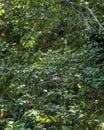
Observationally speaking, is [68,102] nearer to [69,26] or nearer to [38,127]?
[38,127]

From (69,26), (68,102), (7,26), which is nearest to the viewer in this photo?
(68,102)

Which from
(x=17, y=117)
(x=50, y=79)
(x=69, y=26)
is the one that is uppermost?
(x=69, y=26)

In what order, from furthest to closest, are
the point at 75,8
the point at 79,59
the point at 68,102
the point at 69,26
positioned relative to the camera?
the point at 69,26, the point at 75,8, the point at 68,102, the point at 79,59

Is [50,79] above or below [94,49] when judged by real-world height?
below

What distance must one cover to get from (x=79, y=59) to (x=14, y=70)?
56cm

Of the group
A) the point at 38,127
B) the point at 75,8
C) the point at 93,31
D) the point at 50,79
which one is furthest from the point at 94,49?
the point at 75,8

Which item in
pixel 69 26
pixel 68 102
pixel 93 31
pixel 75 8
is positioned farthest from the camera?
pixel 69 26

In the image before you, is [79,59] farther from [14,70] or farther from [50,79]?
[14,70]

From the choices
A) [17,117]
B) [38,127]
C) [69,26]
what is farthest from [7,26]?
[38,127]

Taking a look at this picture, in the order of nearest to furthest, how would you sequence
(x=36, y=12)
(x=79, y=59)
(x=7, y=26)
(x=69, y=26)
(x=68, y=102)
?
(x=79, y=59) < (x=68, y=102) < (x=36, y=12) < (x=69, y=26) < (x=7, y=26)

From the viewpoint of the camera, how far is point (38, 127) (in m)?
2.21

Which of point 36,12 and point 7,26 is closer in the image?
point 36,12

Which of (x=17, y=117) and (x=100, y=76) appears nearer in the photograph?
(x=100, y=76)

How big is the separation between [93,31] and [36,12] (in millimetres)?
1146
